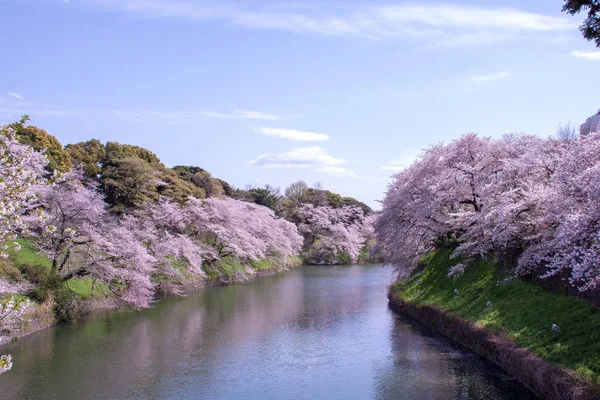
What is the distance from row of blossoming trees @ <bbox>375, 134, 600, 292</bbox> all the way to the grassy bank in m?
0.73

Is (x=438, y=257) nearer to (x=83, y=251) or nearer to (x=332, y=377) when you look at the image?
(x=332, y=377)

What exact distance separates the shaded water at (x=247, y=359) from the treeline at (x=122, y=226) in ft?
8.49

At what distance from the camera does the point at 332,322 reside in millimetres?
25000

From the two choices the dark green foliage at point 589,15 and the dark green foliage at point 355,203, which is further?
the dark green foliage at point 355,203

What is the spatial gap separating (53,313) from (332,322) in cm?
1262

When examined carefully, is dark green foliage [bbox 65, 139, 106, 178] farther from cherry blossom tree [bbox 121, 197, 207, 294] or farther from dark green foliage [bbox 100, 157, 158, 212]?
cherry blossom tree [bbox 121, 197, 207, 294]

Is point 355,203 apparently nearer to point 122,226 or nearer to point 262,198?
point 262,198

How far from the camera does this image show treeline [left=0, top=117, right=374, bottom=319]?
701 inches

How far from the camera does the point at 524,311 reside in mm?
16266

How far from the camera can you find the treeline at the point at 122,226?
1780 centimetres

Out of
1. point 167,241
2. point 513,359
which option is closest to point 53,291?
point 167,241

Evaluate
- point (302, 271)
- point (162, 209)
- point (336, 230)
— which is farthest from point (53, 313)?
point (336, 230)

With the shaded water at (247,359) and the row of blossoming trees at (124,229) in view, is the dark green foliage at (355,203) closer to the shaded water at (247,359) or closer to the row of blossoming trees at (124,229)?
the row of blossoming trees at (124,229)

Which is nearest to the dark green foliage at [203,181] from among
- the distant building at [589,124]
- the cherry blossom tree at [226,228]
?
the cherry blossom tree at [226,228]
